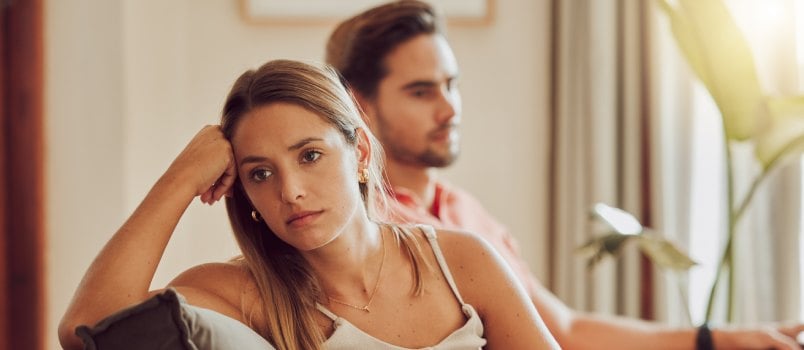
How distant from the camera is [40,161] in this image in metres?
2.97

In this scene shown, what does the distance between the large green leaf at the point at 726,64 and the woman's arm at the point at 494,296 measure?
91 centimetres

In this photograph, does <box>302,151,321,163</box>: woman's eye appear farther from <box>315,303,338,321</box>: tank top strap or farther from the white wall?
the white wall

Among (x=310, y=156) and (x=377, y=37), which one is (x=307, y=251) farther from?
(x=377, y=37)

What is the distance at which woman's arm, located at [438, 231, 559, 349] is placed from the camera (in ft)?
4.93

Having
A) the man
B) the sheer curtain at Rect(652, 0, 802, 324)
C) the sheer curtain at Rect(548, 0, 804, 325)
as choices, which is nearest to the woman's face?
the man

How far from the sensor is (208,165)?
4.59 ft

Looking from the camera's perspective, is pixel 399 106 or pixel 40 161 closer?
pixel 399 106

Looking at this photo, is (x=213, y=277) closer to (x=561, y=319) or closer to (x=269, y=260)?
(x=269, y=260)

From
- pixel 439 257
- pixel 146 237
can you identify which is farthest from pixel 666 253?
pixel 146 237

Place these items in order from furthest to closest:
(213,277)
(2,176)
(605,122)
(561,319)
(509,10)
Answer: (509,10) < (605,122) < (2,176) < (561,319) < (213,277)

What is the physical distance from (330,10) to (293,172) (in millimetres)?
2113

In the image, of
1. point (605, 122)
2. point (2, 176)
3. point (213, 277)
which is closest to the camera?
point (213, 277)

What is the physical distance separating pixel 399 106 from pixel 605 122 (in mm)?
1085

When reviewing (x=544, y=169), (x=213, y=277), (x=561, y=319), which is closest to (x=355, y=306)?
(x=213, y=277)
